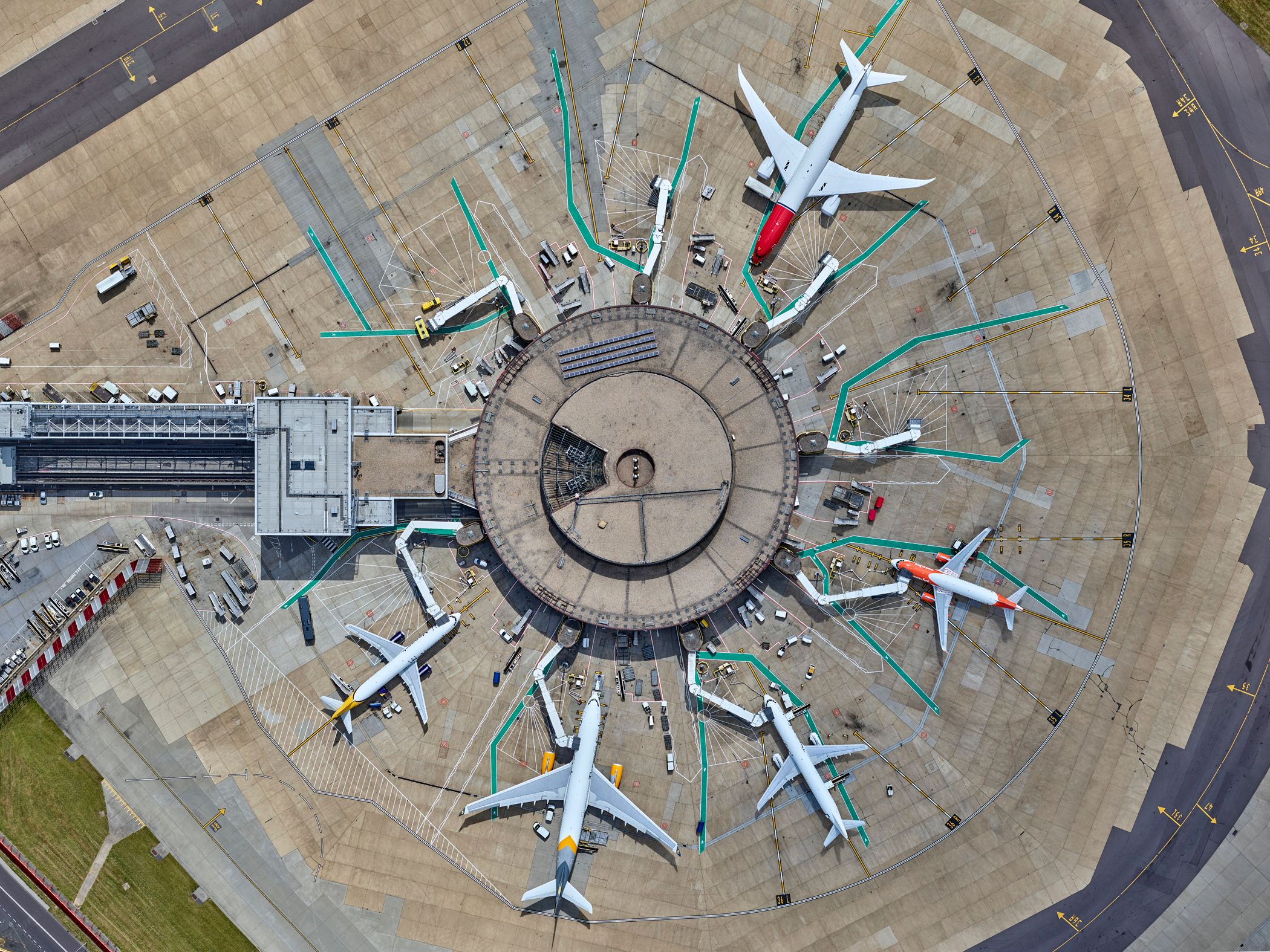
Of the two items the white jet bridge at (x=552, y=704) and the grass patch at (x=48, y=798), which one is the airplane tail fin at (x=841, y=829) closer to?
the white jet bridge at (x=552, y=704)

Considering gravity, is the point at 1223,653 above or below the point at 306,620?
above

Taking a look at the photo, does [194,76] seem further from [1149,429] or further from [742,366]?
[1149,429]

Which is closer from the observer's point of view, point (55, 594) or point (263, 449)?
point (263, 449)

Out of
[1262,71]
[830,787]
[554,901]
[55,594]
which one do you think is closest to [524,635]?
[554,901]

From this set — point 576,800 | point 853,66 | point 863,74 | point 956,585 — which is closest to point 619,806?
point 576,800

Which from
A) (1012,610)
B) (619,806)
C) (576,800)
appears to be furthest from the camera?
(1012,610)

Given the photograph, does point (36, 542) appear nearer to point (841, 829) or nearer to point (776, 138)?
point (776, 138)
